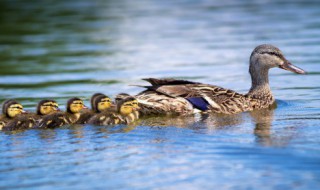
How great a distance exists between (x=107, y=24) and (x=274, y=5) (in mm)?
5129

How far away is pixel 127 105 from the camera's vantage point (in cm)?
1060

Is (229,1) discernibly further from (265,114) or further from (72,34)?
(265,114)

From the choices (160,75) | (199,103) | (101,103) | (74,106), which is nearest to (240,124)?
(199,103)

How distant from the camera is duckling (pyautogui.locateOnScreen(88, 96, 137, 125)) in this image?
10.4 meters

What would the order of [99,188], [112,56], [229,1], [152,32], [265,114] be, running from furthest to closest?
[229,1]
[152,32]
[112,56]
[265,114]
[99,188]

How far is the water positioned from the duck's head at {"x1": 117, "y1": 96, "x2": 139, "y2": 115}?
0.87 ft

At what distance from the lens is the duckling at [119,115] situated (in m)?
10.4

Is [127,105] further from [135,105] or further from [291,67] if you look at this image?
[291,67]

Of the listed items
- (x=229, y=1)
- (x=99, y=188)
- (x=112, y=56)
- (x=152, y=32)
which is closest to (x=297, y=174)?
(x=99, y=188)

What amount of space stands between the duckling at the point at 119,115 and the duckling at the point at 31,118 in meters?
0.55

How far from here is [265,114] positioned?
450 inches

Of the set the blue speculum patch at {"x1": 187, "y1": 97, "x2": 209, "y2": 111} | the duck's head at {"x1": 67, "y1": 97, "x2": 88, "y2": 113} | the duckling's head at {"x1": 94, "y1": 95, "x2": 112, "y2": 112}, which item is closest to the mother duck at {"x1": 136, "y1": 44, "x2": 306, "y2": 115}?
the blue speculum patch at {"x1": 187, "y1": 97, "x2": 209, "y2": 111}

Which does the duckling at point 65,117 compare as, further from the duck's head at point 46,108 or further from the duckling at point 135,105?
the duckling at point 135,105

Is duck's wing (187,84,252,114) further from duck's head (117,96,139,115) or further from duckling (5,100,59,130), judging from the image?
duckling (5,100,59,130)
